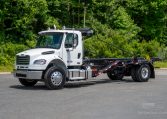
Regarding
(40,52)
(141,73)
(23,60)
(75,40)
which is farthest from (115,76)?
(23,60)

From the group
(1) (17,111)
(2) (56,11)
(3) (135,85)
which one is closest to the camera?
(1) (17,111)

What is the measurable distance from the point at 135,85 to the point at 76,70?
9.03ft

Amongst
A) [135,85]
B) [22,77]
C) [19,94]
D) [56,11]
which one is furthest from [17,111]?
[56,11]

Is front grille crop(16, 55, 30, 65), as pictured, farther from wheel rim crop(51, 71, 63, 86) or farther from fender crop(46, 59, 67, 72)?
wheel rim crop(51, 71, 63, 86)

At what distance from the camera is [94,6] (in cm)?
4269

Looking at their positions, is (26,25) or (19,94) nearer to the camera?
(19,94)

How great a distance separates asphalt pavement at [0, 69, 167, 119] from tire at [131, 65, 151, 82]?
1.04 metres

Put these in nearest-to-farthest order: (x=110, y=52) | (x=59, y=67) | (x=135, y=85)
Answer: (x=59, y=67)
(x=135, y=85)
(x=110, y=52)

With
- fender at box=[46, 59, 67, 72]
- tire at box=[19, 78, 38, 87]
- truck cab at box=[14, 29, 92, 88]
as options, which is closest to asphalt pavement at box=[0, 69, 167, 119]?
tire at box=[19, 78, 38, 87]

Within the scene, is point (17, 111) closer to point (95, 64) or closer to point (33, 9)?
point (95, 64)

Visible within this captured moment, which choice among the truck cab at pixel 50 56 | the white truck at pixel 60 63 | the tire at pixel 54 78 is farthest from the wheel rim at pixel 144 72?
the tire at pixel 54 78

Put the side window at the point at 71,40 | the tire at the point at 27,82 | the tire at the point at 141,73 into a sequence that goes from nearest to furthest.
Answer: the side window at the point at 71,40, the tire at the point at 27,82, the tire at the point at 141,73

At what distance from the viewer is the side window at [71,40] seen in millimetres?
19953

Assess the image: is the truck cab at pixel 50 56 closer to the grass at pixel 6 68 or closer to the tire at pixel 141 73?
the tire at pixel 141 73
